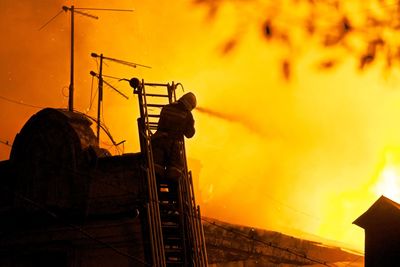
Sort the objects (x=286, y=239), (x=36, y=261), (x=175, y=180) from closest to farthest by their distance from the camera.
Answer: (x=175, y=180)
(x=36, y=261)
(x=286, y=239)

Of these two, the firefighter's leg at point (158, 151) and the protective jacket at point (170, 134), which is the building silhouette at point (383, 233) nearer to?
the protective jacket at point (170, 134)

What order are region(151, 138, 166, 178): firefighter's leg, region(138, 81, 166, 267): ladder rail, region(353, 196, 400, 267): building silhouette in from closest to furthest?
region(138, 81, 166, 267): ladder rail
region(151, 138, 166, 178): firefighter's leg
region(353, 196, 400, 267): building silhouette

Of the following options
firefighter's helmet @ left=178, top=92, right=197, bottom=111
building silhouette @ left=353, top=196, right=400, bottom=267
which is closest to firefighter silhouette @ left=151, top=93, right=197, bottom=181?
firefighter's helmet @ left=178, top=92, right=197, bottom=111

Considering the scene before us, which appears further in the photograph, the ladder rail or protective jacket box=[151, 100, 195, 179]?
protective jacket box=[151, 100, 195, 179]

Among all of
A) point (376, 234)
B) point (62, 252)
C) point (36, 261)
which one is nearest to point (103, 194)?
point (62, 252)

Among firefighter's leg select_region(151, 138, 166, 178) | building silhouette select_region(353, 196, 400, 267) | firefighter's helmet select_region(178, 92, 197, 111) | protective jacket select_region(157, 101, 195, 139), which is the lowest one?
building silhouette select_region(353, 196, 400, 267)

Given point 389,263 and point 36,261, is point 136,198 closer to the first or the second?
point 36,261

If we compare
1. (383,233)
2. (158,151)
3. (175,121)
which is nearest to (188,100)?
(175,121)

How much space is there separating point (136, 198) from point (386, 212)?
251 inches

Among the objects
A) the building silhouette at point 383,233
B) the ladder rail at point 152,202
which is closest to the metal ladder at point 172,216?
the ladder rail at point 152,202

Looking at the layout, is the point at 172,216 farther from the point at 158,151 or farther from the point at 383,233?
the point at 383,233

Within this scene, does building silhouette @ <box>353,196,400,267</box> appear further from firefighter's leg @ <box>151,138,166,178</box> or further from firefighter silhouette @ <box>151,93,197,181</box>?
firefighter's leg @ <box>151,138,166,178</box>

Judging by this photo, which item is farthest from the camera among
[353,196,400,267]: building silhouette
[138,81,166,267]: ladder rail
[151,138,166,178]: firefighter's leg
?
[353,196,400,267]: building silhouette

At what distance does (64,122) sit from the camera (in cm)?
1289
